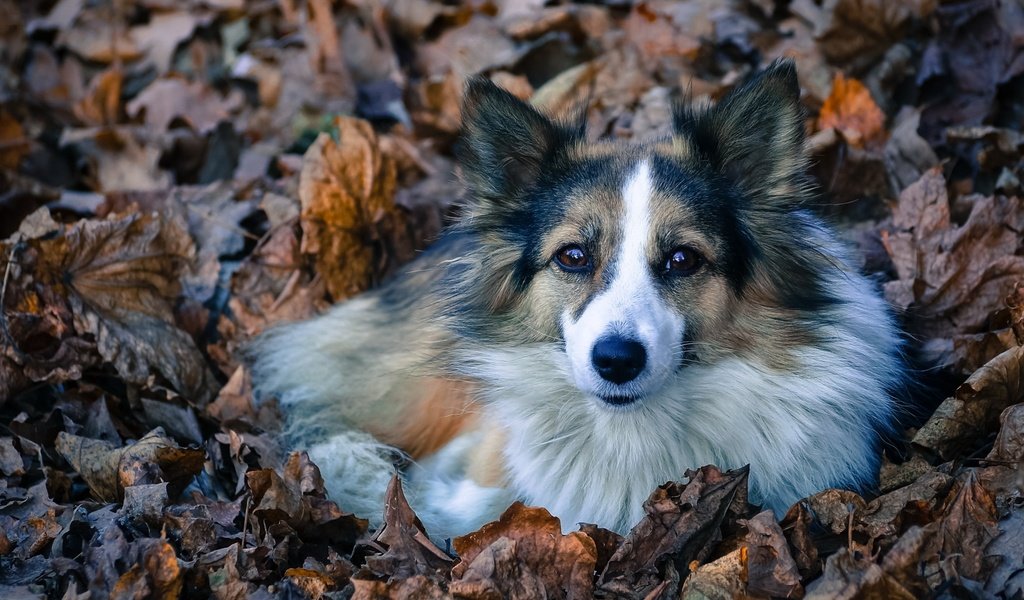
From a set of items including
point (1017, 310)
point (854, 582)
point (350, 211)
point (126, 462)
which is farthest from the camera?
point (350, 211)

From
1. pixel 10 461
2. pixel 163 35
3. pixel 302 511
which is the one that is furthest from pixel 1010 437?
pixel 163 35

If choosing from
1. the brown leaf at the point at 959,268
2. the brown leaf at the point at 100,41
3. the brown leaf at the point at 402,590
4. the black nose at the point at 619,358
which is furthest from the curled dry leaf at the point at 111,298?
the brown leaf at the point at 100,41

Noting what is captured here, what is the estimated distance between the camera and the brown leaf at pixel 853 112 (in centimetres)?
504

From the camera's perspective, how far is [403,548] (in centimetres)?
303

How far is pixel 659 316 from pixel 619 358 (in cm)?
23

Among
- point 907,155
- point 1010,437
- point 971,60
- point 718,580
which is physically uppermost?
point 971,60

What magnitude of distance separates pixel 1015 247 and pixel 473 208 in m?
2.15

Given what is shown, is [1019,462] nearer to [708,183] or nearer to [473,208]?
[708,183]

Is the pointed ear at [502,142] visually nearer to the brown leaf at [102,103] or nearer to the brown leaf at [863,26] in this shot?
the brown leaf at [863,26]

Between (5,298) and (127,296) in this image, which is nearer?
(5,298)

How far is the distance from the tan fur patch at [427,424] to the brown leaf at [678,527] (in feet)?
5.28

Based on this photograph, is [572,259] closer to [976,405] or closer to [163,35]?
[976,405]

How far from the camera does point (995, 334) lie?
11.4ft

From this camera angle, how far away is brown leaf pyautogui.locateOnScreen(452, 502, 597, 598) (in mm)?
2734
